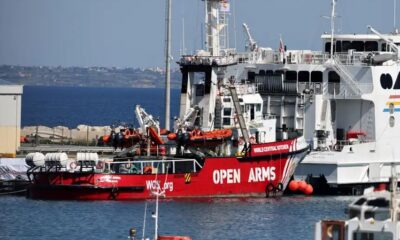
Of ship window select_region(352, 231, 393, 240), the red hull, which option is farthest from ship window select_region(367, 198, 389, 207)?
the red hull

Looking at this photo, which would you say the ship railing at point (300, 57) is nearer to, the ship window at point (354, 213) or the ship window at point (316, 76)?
the ship window at point (316, 76)

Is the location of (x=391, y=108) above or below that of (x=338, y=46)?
below

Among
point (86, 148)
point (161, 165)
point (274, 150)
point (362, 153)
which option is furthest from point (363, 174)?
point (86, 148)

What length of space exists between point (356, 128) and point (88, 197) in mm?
11577

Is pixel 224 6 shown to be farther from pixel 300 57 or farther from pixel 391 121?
pixel 391 121

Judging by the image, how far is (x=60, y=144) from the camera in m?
64.9

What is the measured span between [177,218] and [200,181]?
5.33 meters

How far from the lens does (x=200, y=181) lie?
49.2m

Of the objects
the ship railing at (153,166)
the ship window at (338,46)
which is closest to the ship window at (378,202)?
the ship railing at (153,166)

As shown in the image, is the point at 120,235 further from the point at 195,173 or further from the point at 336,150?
the point at 336,150

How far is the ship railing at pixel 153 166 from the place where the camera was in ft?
160

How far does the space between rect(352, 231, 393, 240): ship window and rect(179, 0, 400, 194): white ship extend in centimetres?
2812

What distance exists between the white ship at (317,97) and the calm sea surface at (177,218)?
2551mm

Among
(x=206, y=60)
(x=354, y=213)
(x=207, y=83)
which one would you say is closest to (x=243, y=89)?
(x=207, y=83)
